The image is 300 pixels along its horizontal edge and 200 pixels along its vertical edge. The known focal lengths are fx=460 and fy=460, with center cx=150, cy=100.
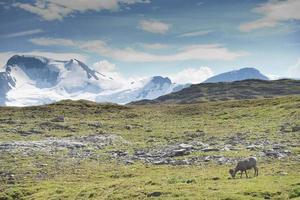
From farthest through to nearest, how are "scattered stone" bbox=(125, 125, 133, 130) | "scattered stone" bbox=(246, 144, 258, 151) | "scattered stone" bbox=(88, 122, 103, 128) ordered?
"scattered stone" bbox=(88, 122, 103, 128) → "scattered stone" bbox=(125, 125, 133, 130) → "scattered stone" bbox=(246, 144, 258, 151)

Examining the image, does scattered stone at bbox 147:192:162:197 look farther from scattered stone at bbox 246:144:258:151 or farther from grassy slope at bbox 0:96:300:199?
scattered stone at bbox 246:144:258:151

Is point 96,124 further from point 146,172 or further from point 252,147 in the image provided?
point 146,172

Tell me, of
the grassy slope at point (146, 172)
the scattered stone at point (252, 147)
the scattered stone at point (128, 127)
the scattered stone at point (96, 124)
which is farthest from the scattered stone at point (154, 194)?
the scattered stone at point (96, 124)

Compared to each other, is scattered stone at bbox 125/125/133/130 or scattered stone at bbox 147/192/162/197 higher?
scattered stone at bbox 125/125/133/130

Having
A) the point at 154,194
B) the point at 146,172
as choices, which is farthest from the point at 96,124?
the point at 154,194

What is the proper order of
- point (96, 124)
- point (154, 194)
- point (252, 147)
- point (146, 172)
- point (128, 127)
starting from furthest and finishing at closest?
point (96, 124) → point (128, 127) → point (252, 147) → point (146, 172) → point (154, 194)

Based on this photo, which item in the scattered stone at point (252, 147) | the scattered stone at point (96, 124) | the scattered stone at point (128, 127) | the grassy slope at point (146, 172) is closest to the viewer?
the grassy slope at point (146, 172)

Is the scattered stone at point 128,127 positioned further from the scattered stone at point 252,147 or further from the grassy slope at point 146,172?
the scattered stone at point 252,147

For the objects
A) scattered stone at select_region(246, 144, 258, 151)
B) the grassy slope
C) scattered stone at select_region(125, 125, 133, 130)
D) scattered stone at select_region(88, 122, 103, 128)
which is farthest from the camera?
scattered stone at select_region(88, 122, 103, 128)

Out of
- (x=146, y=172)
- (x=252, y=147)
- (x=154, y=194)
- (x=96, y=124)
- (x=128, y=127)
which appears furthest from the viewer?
(x=96, y=124)

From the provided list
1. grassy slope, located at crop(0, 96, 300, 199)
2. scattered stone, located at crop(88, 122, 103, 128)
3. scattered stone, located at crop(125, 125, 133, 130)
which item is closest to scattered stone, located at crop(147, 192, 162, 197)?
grassy slope, located at crop(0, 96, 300, 199)

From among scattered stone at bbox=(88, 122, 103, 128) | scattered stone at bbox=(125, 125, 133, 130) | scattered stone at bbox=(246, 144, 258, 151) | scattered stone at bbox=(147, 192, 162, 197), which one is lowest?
scattered stone at bbox=(147, 192, 162, 197)

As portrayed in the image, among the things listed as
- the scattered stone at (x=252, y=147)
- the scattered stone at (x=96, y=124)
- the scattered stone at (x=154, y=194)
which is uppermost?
the scattered stone at (x=96, y=124)

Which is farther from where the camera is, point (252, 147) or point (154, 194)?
point (252, 147)
